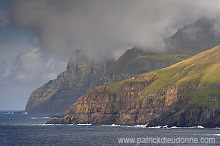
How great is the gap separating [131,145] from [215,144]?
115 feet

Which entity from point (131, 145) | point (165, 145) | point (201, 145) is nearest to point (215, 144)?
point (201, 145)

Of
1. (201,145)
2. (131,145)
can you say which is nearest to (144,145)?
(131,145)

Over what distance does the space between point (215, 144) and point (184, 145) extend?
1311cm

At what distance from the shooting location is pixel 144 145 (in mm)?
197500

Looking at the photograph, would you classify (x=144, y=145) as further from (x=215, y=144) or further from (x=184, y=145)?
(x=215, y=144)

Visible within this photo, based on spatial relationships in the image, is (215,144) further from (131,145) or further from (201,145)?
(131,145)

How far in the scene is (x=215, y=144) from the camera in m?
194

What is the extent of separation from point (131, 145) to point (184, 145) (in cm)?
2217

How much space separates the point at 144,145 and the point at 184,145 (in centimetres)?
1682

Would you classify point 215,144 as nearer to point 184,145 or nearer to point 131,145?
point 184,145

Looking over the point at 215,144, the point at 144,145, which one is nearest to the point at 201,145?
the point at 215,144

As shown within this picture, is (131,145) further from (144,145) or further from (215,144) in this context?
(215,144)

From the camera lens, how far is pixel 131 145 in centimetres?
19738

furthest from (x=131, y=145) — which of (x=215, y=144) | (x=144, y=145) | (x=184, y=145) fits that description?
(x=215, y=144)
